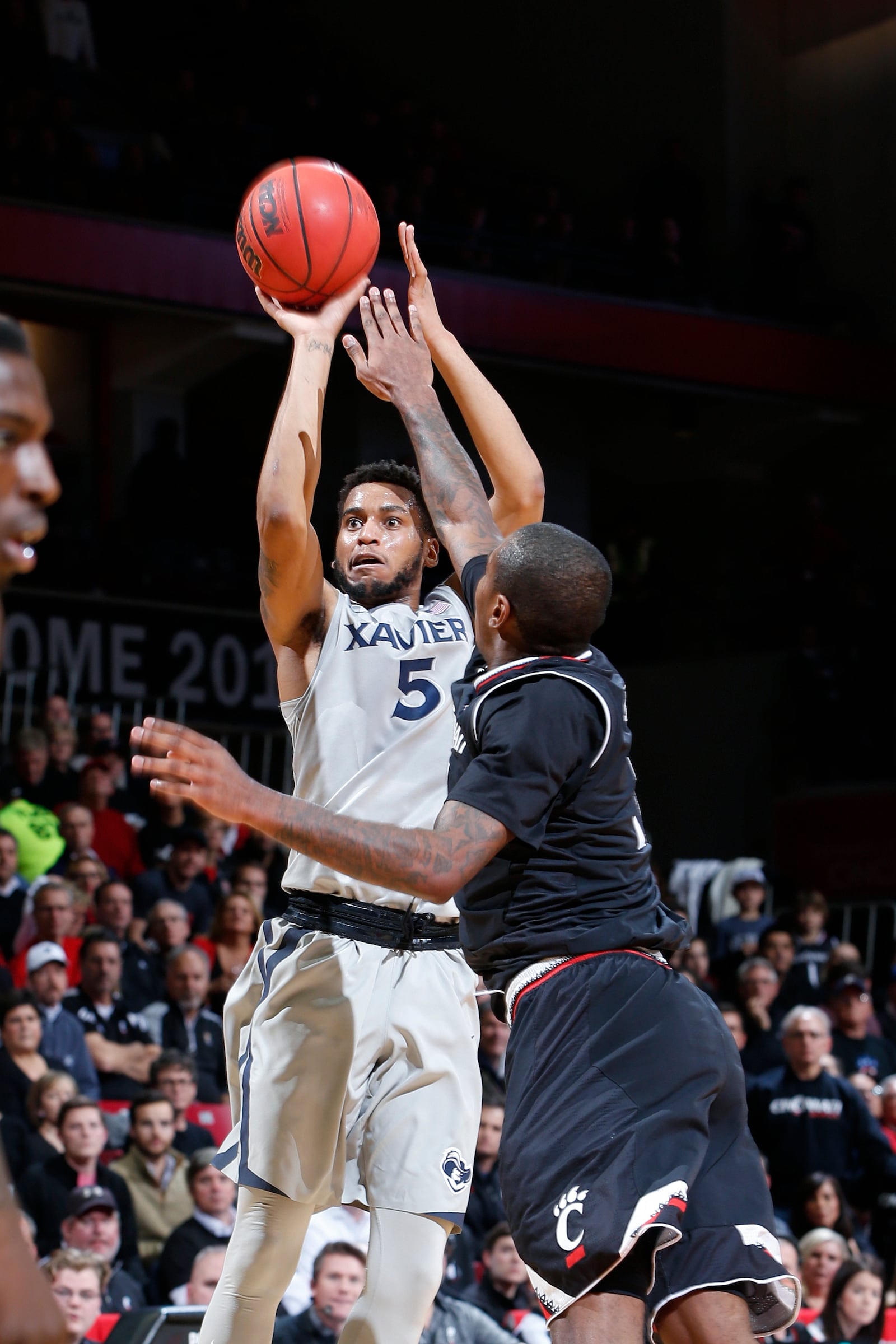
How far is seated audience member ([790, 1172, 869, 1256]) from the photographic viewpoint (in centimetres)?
826

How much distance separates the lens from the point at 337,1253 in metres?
6.45

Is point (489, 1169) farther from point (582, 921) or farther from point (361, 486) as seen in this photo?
point (582, 921)

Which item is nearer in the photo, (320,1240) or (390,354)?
(390,354)

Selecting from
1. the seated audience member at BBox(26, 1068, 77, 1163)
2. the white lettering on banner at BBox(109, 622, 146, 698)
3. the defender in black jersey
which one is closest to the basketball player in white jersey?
the defender in black jersey

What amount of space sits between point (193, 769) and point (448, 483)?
1.47 metres

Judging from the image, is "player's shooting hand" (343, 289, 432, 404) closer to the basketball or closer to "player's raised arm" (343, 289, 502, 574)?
"player's raised arm" (343, 289, 502, 574)

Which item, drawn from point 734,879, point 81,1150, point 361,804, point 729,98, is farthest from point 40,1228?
point 729,98

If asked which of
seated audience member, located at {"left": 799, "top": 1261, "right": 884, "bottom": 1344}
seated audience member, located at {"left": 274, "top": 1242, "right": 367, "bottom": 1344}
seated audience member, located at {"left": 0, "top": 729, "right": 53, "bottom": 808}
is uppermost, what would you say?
seated audience member, located at {"left": 0, "top": 729, "right": 53, "bottom": 808}

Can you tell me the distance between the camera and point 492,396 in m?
4.36

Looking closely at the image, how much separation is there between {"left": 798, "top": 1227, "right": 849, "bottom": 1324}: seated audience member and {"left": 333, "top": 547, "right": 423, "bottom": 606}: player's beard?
15.6ft

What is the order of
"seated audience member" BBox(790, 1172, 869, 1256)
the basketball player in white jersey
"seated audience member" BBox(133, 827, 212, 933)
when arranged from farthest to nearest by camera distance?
"seated audience member" BBox(133, 827, 212, 933)
"seated audience member" BBox(790, 1172, 869, 1256)
the basketball player in white jersey

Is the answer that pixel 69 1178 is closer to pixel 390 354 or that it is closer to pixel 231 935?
pixel 231 935

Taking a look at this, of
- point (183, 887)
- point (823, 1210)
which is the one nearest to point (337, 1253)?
point (823, 1210)

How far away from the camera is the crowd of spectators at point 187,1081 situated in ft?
22.2
